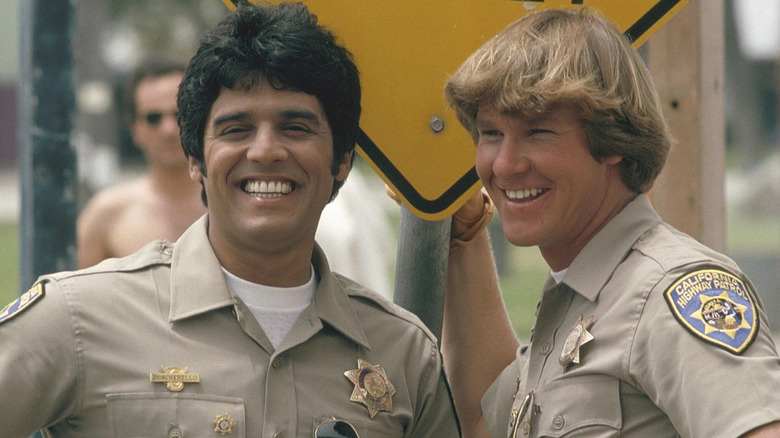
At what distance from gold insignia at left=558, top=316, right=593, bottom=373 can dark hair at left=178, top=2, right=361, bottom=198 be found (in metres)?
0.80

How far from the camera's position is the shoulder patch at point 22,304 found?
114 inches

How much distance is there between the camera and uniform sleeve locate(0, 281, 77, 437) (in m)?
2.82

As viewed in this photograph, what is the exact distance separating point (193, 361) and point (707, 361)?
1.15 metres

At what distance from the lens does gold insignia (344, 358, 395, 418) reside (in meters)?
3.17

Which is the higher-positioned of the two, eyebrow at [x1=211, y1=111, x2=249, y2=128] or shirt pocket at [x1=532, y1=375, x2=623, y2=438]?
eyebrow at [x1=211, y1=111, x2=249, y2=128]

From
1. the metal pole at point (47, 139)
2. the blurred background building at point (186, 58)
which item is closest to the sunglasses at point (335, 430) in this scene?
the metal pole at point (47, 139)

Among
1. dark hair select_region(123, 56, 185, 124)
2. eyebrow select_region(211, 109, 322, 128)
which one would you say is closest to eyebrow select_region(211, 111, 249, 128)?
eyebrow select_region(211, 109, 322, 128)

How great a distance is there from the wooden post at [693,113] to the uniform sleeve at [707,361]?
122cm

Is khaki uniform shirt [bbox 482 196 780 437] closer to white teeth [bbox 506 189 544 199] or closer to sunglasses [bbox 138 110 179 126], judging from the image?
white teeth [bbox 506 189 544 199]

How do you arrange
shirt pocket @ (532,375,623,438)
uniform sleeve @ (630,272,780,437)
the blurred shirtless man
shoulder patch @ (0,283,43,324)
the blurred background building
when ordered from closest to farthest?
1. uniform sleeve @ (630,272,780,437)
2. shirt pocket @ (532,375,623,438)
3. shoulder patch @ (0,283,43,324)
4. the blurred shirtless man
5. the blurred background building

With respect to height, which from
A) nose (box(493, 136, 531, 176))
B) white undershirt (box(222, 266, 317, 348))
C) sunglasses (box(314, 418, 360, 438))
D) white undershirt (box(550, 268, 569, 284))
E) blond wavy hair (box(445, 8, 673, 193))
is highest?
blond wavy hair (box(445, 8, 673, 193))

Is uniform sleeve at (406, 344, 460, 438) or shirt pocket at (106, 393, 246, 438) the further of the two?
uniform sleeve at (406, 344, 460, 438)

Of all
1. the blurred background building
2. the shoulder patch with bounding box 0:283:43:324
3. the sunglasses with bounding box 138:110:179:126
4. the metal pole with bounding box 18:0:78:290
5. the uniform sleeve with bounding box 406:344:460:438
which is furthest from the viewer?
the blurred background building

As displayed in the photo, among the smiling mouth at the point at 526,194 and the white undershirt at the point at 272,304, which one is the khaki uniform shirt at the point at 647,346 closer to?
the smiling mouth at the point at 526,194
